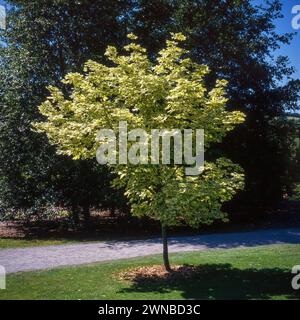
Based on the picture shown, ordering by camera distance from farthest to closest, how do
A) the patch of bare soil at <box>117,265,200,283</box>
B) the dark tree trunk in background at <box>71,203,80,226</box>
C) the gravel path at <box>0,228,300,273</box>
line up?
1. the dark tree trunk in background at <box>71,203,80,226</box>
2. the gravel path at <box>0,228,300,273</box>
3. the patch of bare soil at <box>117,265,200,283</box>

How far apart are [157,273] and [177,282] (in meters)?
1.06

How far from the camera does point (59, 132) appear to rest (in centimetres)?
1045

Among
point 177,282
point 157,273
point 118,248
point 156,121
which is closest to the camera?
point 156,121

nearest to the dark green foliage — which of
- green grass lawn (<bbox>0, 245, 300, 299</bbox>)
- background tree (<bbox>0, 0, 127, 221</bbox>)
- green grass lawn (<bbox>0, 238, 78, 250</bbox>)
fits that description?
background tree (<bbox>0, 0, 127, 221</bbox>)

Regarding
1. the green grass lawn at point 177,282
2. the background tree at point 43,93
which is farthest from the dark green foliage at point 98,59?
the green grass lawn at point 177,282

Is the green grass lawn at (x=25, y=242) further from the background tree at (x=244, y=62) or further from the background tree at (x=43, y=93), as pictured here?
the background tree at (x=244, y=62)

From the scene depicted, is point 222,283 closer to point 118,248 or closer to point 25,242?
point 118,248

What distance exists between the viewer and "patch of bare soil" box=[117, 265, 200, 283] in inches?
426

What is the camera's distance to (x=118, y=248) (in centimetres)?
1565

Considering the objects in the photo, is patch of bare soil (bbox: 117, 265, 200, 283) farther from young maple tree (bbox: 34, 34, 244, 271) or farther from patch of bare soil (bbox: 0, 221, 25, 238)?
patch of bare soil (bbox: 0, 221, 25, 238)

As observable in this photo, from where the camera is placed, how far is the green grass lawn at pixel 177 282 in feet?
30.5

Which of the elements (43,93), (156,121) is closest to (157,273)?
(156,121)

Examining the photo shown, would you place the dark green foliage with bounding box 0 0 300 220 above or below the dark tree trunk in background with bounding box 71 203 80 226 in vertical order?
above
